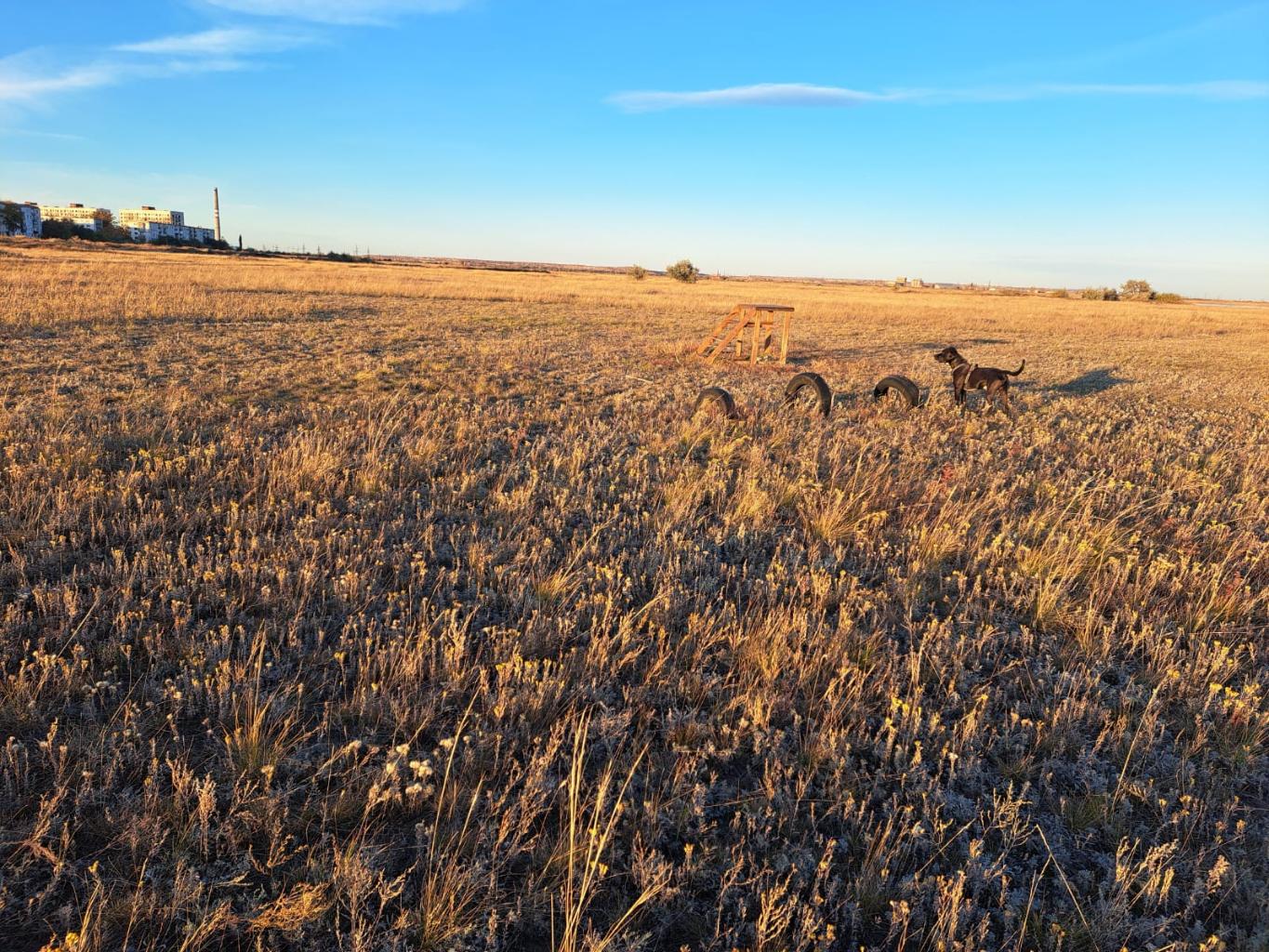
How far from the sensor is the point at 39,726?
275 cm

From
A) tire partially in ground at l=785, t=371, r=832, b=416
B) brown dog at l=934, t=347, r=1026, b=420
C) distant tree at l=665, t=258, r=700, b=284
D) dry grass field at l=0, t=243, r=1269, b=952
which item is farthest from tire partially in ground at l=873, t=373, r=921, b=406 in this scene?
distant tree at l=665, t=258, r=700, b=284

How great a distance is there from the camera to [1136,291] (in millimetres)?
76312

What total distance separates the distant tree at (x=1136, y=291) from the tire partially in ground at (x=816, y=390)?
8414cm

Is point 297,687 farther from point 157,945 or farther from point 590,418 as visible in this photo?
point 590,418

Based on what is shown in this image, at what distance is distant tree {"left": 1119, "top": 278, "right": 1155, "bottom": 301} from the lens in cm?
7469

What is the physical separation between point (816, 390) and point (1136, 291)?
88964mm

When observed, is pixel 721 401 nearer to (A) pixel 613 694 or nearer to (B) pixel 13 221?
(A) pixel 613 694

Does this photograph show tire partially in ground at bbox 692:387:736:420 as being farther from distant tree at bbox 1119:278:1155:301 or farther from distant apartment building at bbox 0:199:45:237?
distant apartment building at bbox 0:199:45:237

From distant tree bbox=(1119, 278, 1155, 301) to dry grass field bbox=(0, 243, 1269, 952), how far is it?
8600 centimetres

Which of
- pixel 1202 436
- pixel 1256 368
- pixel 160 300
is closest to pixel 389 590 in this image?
pixel 1202 436

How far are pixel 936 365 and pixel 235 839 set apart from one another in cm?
1800

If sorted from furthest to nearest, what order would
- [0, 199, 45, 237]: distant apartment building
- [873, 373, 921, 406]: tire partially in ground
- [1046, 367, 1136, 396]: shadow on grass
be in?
[0, 199, 45, 237]: distant apartment building
[1046, 367, 1136, 396]: shadow on grass
[873, 373, 921, 406]: tire partially in ground

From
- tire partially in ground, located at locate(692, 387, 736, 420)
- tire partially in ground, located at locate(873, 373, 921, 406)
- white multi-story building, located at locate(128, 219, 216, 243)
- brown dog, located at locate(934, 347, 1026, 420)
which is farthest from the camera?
white multi-story building, located at locate(128, 219, 216, 243)

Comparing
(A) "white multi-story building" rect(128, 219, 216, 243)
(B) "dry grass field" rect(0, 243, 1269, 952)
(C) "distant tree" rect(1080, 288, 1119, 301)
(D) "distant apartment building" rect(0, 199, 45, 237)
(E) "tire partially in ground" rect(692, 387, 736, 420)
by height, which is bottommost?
(B) "dry grass field" rect(0, 243, 1269, 952)
